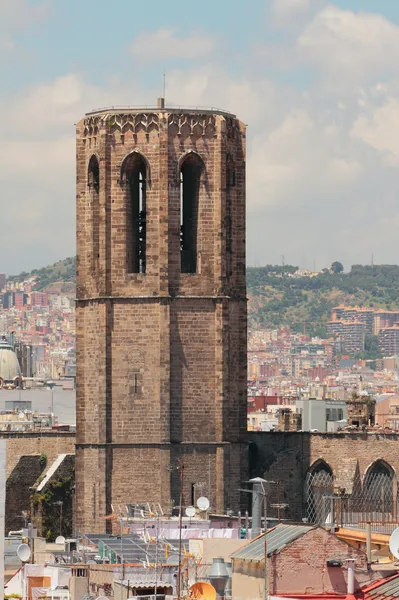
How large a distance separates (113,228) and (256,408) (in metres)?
103

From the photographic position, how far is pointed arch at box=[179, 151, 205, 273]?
8462 centimetres

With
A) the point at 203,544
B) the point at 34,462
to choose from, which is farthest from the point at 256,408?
the point at 203,544

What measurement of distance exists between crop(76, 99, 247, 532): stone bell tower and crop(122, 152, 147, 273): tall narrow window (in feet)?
A: 0.10

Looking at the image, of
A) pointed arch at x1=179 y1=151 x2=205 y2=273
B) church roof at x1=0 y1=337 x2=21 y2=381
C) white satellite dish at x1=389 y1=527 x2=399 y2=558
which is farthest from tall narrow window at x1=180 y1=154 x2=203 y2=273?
church roof at x1=0 y1=337 x2=21 y2=381

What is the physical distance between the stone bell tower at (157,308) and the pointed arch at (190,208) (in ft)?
0.14

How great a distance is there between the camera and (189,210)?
279 feet

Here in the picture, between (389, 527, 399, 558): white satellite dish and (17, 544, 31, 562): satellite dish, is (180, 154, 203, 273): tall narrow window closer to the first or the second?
(17, 544, 31, 562): satellite dish

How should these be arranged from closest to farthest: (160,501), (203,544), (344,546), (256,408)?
(344,546) < (203,544) < (160,501) < (256,408)

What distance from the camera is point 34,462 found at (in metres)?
90.5

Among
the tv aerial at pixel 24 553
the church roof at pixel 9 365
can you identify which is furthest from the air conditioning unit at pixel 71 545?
the church roof at pixel 9 365

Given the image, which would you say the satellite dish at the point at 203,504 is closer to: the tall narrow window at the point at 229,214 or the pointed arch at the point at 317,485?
the tall narrow window at the point at 229,214

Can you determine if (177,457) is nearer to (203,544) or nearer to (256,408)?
(203,544)

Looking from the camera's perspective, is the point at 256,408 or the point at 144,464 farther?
the point at 256,408

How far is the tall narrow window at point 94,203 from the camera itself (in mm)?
84938
